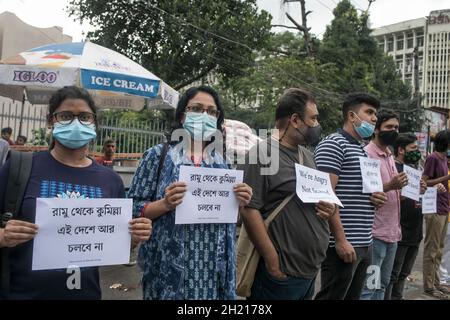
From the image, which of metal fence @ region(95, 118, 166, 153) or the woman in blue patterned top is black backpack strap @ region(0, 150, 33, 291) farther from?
metal fence @ region(95, 118, 166, 153)

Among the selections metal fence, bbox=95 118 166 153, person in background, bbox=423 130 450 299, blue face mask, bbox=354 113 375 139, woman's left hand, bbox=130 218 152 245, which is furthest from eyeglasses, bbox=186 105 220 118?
metal fence, bbox=95 118 166 153

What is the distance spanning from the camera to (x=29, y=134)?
29.2 feet

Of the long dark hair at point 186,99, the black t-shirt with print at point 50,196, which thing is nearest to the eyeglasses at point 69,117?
the black t-shirt with print at point 50,196

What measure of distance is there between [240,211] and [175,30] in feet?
47.4

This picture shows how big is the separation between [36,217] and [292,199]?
1.44 metres

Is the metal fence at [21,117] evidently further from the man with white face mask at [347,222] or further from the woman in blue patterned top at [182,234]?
the man with white face mask at [347,222]

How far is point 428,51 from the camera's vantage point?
3938cm

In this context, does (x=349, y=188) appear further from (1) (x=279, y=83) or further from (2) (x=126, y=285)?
(1) (x=279, y=83)

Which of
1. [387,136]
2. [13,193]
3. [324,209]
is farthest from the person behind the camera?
[387,136]

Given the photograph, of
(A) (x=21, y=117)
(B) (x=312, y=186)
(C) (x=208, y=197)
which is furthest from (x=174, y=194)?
(A) (x=21, y=117)

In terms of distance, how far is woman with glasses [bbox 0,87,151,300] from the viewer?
1.79 metres

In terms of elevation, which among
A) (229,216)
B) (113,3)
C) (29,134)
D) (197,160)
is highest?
(113,3)

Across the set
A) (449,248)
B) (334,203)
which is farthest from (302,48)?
(334,203)
